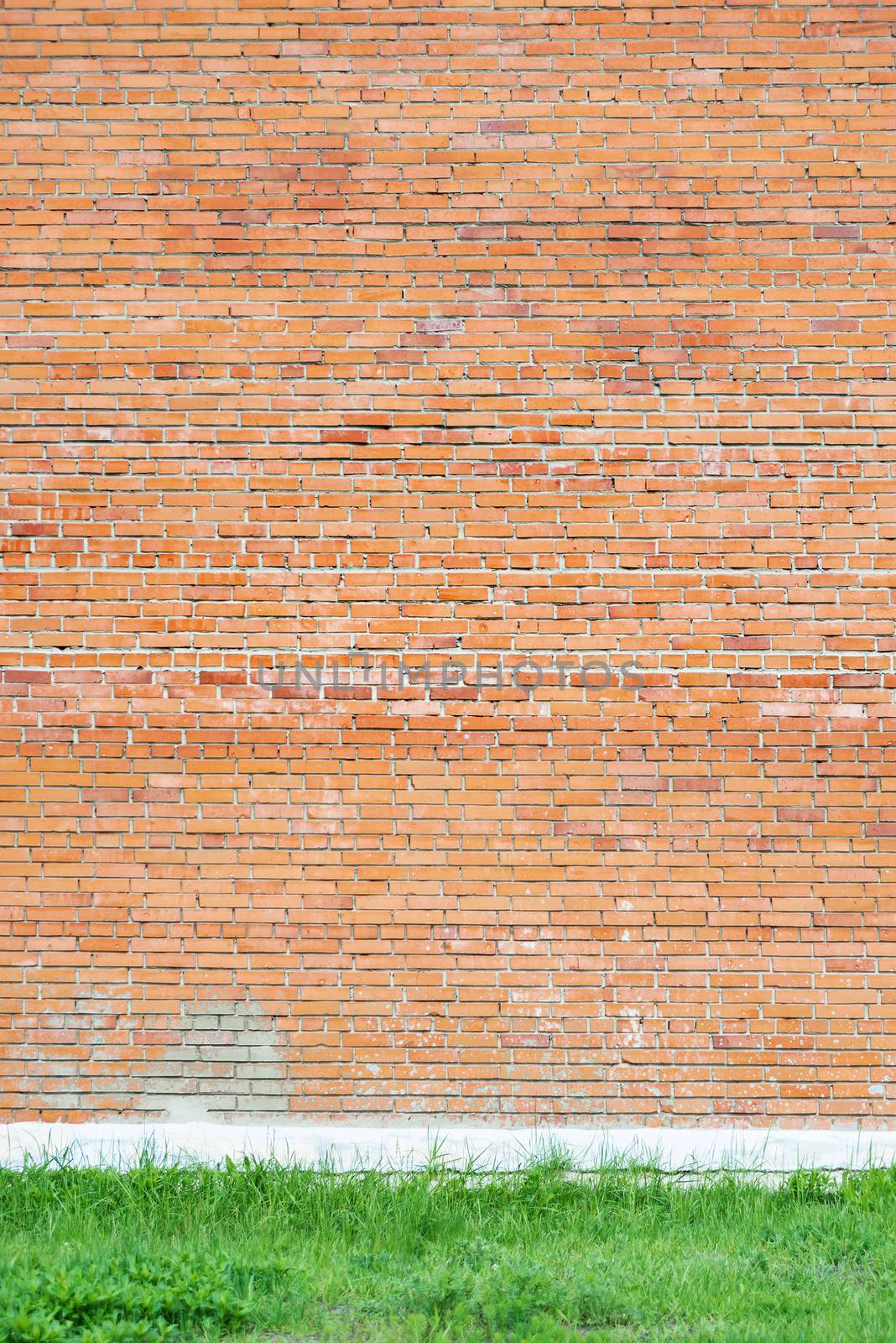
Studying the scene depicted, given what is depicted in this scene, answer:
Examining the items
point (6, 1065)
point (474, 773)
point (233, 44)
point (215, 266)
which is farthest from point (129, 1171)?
point (233, 44)

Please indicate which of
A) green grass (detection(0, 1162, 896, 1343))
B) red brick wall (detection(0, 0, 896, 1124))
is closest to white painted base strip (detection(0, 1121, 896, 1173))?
green grass (detection(0, 1162, 896, 1343))

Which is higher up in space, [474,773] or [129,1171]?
[474,773]

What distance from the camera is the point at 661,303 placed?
483 cm

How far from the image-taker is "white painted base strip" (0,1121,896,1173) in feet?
14.6

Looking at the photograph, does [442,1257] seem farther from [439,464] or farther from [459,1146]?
[439,464]

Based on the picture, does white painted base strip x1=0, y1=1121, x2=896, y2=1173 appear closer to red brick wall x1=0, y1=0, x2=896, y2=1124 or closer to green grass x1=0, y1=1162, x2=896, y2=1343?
green grass x1=0, y1=1162, x2=896, y2=1343

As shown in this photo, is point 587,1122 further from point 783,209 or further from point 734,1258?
point 783,209

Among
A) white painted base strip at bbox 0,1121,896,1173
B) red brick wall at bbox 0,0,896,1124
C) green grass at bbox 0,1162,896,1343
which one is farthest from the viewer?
red brick wall at bbox 0,0,896,1124

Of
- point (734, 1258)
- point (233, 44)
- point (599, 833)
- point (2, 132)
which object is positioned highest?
point (233, 44)

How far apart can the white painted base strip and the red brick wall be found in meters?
0.73

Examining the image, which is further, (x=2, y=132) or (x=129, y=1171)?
(x=2, y=132)

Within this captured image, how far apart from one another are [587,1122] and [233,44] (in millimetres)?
5290

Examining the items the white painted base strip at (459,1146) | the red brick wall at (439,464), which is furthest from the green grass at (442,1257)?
the red brick wall at (439,464)

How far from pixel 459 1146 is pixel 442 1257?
719 millimetres
